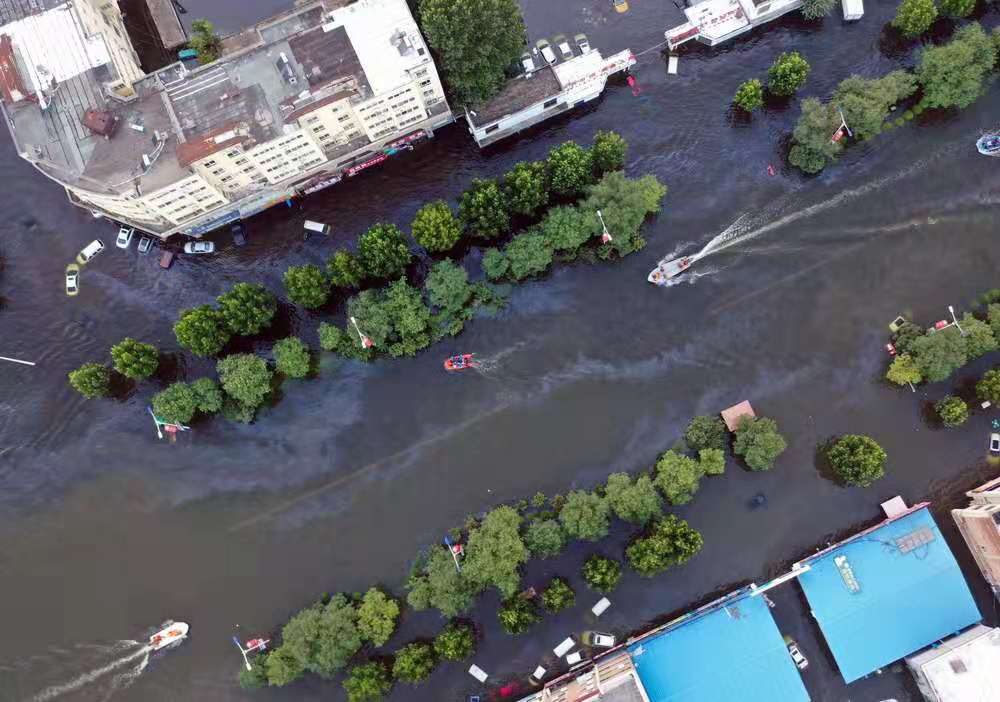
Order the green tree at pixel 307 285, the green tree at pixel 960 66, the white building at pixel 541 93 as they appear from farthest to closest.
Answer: the white building at pixel 541 93 → the green tree at pixel 960 66 → the green tree at pixel 307 285

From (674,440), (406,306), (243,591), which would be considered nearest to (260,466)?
(243,591)

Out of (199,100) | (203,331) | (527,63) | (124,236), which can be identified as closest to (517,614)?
(203,331)

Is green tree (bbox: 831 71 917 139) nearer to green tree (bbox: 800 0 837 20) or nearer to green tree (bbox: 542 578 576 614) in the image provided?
green tree (bbox: 800 0 837 20)

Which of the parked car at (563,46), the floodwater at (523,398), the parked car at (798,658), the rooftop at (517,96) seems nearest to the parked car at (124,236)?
the floodwater at (523,398)

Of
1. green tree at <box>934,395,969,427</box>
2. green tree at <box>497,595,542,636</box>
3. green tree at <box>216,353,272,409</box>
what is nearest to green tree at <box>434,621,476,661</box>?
green tree at <box>497,595,542,636</box>

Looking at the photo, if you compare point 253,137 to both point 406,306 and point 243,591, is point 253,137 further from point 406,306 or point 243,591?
point 243,591

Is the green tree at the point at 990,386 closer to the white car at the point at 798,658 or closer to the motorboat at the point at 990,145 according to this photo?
the motorboat at the point at 990,145
